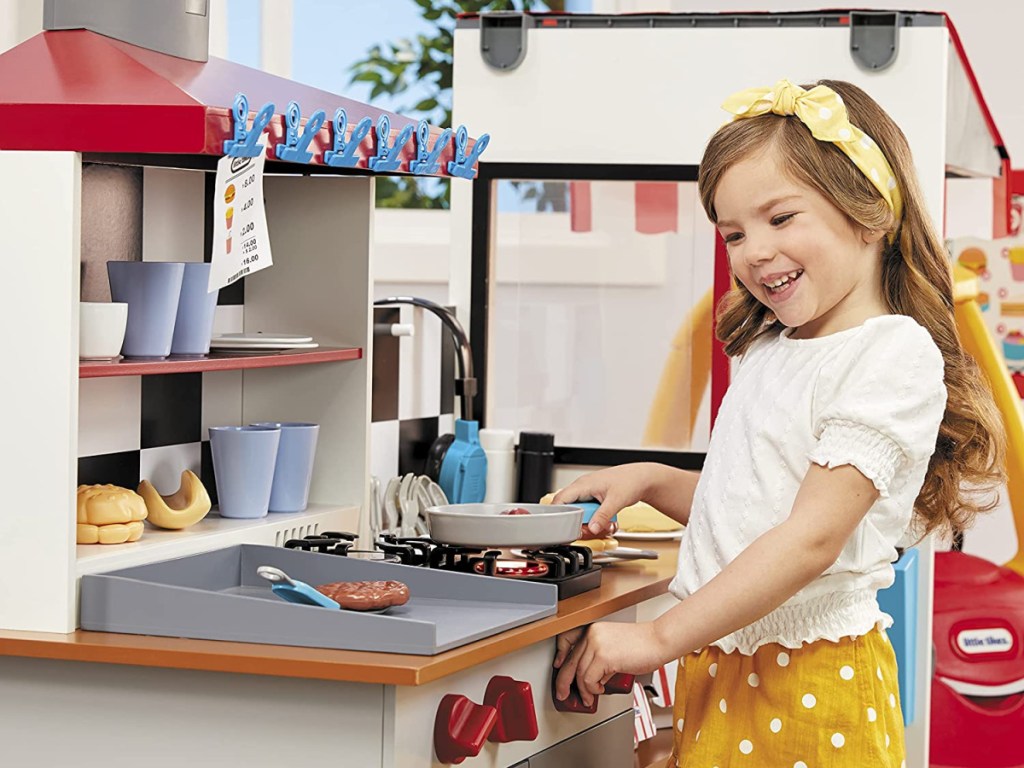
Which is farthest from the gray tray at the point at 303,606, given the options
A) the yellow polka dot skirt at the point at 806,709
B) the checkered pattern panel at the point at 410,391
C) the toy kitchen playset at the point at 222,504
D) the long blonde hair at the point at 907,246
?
the checkered pattern panel at the point at 410,391

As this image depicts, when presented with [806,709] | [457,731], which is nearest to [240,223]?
[457,731]

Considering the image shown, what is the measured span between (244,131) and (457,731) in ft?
2.00

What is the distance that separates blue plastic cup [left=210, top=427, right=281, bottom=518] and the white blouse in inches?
20.7

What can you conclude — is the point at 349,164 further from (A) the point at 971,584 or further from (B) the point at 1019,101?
(B) the point at 1019,101

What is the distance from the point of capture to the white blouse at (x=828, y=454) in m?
1.50

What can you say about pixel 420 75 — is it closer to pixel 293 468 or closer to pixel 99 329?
pixel 293 468

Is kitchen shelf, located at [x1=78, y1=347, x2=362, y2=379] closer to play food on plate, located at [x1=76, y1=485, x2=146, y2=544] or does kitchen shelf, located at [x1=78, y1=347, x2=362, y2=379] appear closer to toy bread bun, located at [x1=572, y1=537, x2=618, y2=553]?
play food on plate, located at [x1=76, y1=485, x2=146, y2=544]

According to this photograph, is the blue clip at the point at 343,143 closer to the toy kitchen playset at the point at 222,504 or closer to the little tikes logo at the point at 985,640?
the toy kitchen playset at the point at 222,504

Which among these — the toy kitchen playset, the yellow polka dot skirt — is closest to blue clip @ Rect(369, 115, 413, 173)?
the toy kitchen playset

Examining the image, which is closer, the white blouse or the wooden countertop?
the wooden countertop

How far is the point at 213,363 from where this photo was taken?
5.46ft

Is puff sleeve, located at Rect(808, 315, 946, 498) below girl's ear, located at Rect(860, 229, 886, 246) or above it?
below

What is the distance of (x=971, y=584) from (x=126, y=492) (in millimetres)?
2302

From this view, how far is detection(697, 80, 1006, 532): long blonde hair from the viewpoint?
1.57m
